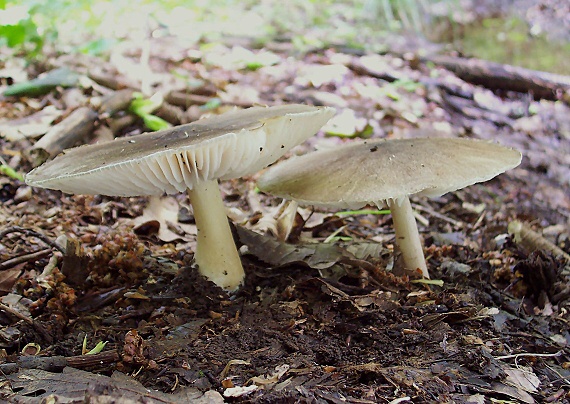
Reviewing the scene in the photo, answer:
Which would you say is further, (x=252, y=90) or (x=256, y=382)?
(x=252, y=90)

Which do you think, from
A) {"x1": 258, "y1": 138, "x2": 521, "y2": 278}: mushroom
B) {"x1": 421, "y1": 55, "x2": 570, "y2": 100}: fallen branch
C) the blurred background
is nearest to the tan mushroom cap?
{"x1": 258, "y1": 138, "x2": 521, "y2": 278}: mushroom

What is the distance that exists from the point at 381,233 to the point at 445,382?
206cm

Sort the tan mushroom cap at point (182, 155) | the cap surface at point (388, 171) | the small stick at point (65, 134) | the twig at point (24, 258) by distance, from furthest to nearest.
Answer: the small stick at point (65, 134) → the twig at point (24, 258) → the cap surface at point (388, 171) → the tan mushroom cap at point (182, 155)

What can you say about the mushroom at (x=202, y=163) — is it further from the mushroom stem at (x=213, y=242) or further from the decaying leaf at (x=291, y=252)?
the decaying leaf at (x=291, y=252)

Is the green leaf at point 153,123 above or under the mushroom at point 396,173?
above

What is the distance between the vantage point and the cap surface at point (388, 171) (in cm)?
250

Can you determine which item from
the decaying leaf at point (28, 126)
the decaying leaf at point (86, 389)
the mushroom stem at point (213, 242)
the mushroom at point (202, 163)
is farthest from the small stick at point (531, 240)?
the decaying leaf at point (28, 126)

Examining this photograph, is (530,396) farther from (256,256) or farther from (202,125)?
(202,125)

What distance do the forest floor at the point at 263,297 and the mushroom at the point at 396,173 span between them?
15.1 inches

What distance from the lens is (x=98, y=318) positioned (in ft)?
8.55

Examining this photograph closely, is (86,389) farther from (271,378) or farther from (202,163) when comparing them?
(202,163)

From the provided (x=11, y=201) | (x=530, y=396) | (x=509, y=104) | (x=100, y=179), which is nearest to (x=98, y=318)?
(x=100, y=179)

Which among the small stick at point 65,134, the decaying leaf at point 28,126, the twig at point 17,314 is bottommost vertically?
the twig at point 17,314

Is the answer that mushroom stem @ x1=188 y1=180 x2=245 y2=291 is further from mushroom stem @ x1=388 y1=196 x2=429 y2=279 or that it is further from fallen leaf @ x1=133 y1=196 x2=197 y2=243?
mushroom stem @ x1=388 y1=196 x2=429 y2=279
